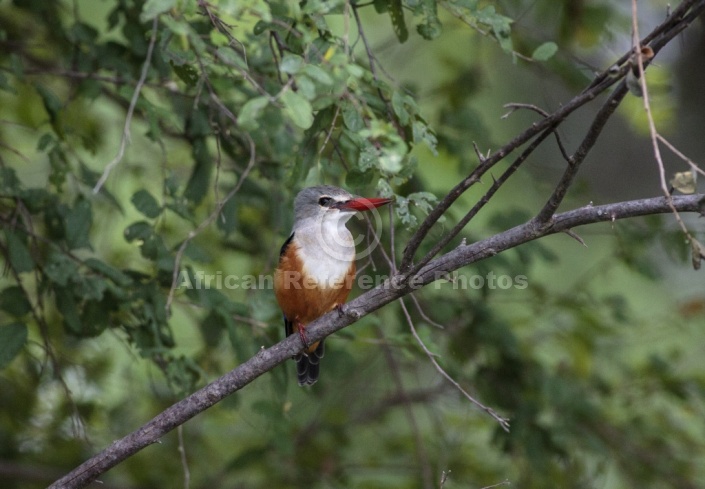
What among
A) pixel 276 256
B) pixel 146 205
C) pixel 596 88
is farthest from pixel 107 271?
pixel 596 88

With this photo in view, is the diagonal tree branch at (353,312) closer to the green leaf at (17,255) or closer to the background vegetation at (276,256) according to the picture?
the background vegetation at (276,256)

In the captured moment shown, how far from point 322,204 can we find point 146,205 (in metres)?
0.95

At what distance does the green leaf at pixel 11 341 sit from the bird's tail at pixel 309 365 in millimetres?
1356

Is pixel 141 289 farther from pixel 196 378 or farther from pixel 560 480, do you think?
pixel 560 480

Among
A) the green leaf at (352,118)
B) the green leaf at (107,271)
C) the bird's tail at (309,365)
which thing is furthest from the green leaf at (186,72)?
the bird's tail at (309,365)

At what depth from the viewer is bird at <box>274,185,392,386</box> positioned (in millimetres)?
3639

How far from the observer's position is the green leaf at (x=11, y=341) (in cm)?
296

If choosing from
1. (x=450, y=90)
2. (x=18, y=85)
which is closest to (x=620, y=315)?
(x=450, y=90)

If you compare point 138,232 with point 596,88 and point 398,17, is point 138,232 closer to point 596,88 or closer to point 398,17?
point 398,17

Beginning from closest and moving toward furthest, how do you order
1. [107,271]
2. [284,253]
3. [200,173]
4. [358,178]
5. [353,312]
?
[353,312] → [358,178] → [107,271] → [200,173] → [284,253]

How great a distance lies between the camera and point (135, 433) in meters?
2.54

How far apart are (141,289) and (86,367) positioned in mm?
1522

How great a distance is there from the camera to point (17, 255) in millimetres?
3107

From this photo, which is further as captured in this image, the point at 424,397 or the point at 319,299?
the point at 424,397
